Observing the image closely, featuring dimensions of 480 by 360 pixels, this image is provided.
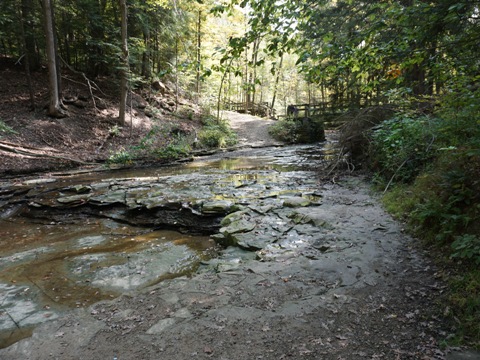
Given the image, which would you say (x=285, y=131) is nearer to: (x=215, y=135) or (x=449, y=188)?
(x=215, y=135)

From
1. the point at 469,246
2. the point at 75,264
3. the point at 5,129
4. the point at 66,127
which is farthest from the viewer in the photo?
the point at 66,127

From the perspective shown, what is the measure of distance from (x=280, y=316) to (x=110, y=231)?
474 centimetres

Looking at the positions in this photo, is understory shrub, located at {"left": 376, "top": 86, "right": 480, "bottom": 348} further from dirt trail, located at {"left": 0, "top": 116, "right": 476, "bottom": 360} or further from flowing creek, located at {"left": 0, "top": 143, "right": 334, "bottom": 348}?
flowing creek, located at {"left": 0, "top": 143, "right": 334, "bottom": 348}

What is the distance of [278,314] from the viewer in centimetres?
322

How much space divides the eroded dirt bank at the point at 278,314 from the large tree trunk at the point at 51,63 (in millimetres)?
13492

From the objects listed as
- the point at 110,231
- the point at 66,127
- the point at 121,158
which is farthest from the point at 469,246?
the point at 66,127

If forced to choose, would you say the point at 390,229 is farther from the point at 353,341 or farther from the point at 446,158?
the point at 353,341

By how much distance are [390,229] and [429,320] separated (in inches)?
91.0

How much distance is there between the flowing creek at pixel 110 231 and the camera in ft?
13.9

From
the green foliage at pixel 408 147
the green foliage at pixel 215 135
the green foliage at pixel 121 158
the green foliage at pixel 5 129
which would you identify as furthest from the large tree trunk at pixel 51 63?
the green foliage at pixel 408 147

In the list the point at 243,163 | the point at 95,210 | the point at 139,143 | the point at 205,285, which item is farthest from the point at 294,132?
the point at 205,285

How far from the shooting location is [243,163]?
45.8ft

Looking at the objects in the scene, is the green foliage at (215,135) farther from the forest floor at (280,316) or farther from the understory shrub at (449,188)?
the forest floor at (280,316)

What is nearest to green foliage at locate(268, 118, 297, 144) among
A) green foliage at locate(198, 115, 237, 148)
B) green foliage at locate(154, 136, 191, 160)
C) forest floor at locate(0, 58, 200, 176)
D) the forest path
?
the forest path
